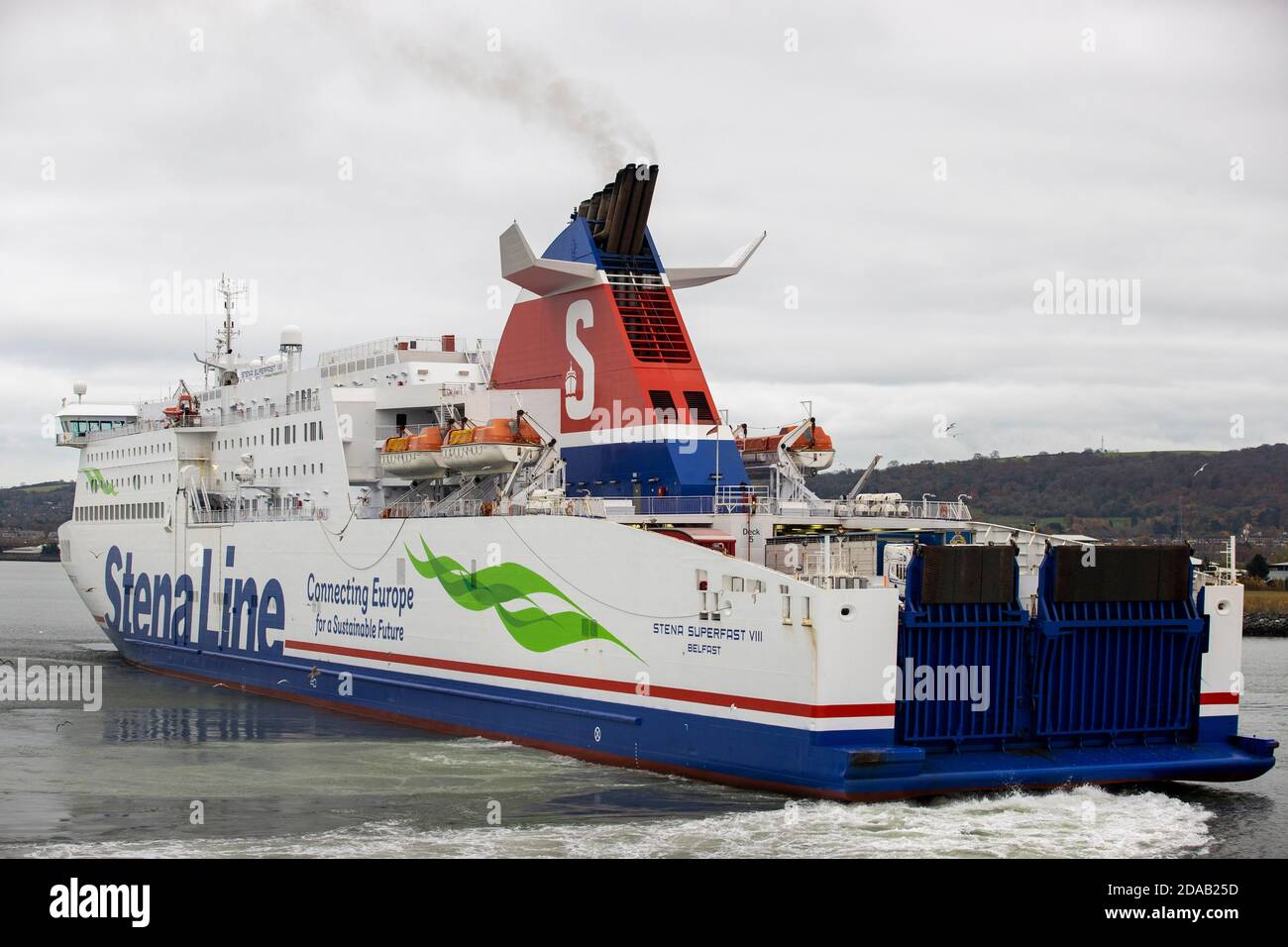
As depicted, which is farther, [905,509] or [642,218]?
[642,218]

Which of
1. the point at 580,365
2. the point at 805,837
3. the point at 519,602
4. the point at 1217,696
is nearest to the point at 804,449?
the point at 580,365

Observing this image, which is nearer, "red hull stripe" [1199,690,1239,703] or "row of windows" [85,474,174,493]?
"red hull stripe" [1199,690,1239,703]

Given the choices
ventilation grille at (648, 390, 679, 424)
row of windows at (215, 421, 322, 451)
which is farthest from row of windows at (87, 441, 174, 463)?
ventilation grille at (648, 390, 679, 424)

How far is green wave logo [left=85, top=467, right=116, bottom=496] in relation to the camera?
38.8m

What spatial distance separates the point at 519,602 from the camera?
22.5 m

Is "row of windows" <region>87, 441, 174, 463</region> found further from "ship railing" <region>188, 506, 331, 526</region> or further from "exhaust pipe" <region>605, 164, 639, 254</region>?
"exhaust pipe" <region>605, 164, 639, 254</region>

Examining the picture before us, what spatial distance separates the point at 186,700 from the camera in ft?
98.6

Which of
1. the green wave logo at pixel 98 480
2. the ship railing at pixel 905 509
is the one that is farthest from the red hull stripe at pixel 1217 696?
the green wave logo at pixel 98 480

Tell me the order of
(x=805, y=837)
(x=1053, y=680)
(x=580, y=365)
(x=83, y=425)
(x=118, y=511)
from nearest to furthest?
(x=805, y=837) < (x=1053, y=680) < (x=580, y=365) < (x=118, y=511) < (x=83, y=425)

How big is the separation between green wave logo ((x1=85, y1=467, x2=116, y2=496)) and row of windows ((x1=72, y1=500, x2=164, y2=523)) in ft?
1.26

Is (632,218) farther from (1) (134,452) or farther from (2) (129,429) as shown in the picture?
(2) (129,429)

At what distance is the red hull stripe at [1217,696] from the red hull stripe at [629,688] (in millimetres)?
5129

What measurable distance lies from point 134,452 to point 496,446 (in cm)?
1706

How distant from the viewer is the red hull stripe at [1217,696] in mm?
19766
